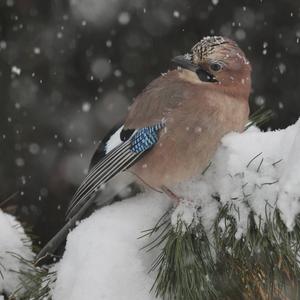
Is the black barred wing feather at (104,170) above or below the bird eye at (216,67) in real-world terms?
below

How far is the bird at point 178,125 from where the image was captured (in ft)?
7.84

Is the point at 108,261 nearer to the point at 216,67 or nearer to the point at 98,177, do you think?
the point at 98,177

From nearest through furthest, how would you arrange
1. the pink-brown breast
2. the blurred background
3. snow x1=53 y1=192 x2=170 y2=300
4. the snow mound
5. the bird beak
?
the snow mound < snow x1=53 y1=192 x2=170 y2=300 < the pink-brown breast < the bird beak < the blurred background

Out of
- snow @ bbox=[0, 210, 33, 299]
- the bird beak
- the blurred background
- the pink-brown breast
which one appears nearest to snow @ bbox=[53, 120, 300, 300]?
snow @ bbox=[0, 210, 33, 299]

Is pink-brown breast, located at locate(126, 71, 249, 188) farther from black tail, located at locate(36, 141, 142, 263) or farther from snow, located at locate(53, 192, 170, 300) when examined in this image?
snow, located at locate(53, 192, 170, 300)

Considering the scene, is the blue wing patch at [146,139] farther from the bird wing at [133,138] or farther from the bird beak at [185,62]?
the bird beak at [185,62]

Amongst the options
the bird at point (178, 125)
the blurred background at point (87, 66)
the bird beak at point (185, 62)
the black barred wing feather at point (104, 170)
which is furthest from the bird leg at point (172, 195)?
the blurred background at point (87, 66)

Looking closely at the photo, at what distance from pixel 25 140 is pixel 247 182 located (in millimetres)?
2684

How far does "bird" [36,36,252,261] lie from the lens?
239 centimetres

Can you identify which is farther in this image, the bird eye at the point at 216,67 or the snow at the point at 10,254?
the bird eye at the point at 216,67

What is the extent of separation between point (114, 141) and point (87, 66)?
5.98 ft

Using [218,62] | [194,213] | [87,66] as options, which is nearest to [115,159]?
[218,62]

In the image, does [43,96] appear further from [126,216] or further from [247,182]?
[247,182]

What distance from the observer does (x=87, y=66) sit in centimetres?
432
